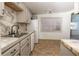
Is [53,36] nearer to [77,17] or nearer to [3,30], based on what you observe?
[77,17]

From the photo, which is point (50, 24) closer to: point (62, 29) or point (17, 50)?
point (62, 29)

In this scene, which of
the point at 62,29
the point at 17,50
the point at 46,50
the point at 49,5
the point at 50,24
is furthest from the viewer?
the point at 50,24

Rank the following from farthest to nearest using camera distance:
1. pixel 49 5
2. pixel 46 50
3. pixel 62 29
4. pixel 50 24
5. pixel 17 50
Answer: pixel 50 24 → pixel 62 29 → pixel 49 5 → pixel 46 50 → pixel 17 50

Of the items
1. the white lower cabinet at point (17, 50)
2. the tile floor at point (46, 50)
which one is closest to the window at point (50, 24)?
the tile floor at point (46, 50)

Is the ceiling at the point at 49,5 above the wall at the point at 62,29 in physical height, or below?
above

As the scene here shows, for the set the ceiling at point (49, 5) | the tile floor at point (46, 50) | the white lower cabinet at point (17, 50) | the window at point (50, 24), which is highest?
the ceiling at point (49, 5)

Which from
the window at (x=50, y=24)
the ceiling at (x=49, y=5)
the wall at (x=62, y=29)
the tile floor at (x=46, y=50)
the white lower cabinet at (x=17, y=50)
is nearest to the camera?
the white lower cabinet at (x=17, y=50)

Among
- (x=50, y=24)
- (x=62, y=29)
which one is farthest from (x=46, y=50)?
(x=50, y=24)

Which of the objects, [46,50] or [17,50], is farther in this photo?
[46,50]

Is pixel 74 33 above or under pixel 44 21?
under

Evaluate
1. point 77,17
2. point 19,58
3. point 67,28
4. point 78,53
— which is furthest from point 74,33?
point 19,58

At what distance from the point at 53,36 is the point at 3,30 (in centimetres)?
524

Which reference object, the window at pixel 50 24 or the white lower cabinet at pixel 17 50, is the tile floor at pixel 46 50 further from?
the window at pixel 50 24

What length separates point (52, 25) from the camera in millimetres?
8062
